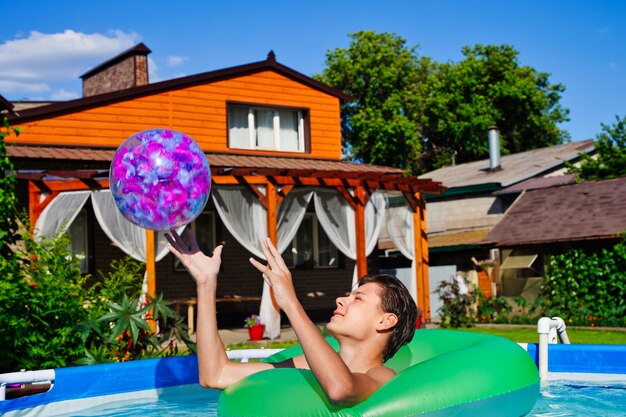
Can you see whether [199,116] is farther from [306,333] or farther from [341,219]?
[306,333]

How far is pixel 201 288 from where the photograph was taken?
388cm

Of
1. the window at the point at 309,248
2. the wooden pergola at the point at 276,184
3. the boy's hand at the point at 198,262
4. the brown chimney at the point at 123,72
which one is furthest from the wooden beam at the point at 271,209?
the boy's hand at the point at 198,262

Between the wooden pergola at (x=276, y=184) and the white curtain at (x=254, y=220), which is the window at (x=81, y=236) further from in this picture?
the white curtain at (x=254, y=220)

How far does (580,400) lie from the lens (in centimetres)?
664

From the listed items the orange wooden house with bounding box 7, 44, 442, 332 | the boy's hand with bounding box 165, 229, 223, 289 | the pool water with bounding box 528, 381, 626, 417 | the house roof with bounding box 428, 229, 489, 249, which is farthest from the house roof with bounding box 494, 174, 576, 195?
the boy's hand with bounding box 165, 229, 223, 289

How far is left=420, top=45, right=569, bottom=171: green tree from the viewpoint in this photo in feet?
148

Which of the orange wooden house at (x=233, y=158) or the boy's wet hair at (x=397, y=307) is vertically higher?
the orange wooden house at (x=233, y=158)

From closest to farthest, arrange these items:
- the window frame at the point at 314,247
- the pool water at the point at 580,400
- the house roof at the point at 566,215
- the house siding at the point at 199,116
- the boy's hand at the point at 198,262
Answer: the boy's hand at the point at 198,262 < the pool water at the point at 580,400 < the house siding at the point at 199,116 < the house roof at the point at 566,215 < the window frame at the point at 314,247

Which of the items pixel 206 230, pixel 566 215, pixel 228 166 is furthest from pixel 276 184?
pixel 566 215

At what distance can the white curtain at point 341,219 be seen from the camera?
1712 cm

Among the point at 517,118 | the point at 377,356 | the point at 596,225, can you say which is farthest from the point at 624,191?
the point at 517,118

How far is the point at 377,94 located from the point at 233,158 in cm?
2766

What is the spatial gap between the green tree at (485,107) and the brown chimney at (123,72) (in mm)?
23157

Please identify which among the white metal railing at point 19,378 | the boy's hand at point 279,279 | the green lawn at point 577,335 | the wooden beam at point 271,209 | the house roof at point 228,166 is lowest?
the green lawn at point 577,335
